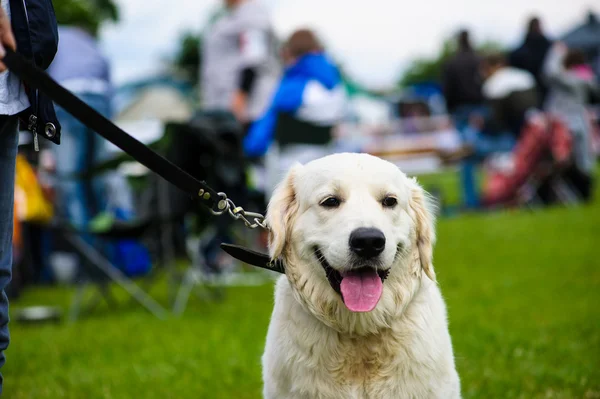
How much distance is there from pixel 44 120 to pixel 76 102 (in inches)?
4.7

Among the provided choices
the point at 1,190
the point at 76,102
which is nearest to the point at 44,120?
the point at 76,102

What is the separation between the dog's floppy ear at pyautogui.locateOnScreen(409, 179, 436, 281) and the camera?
108 inches

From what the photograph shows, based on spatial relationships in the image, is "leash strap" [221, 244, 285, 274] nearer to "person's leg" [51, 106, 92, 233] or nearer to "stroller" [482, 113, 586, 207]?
"person's leg" [51, 106, 92, 233]

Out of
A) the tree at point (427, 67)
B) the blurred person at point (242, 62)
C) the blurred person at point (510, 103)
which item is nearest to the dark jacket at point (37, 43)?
the blurred person at point (242, 62)

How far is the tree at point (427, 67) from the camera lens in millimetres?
77562

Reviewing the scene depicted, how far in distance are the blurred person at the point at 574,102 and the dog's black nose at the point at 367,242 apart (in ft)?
35.3

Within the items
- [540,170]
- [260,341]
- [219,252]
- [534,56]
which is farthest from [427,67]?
[260,341]

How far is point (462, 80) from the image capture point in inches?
532

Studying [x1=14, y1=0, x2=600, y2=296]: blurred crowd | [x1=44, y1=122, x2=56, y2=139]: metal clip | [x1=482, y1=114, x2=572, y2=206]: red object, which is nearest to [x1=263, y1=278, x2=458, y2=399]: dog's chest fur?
[x1=44, y1=122, x2=56, y2=139]: metal clip

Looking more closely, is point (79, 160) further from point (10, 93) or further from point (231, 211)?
point (10, 93)

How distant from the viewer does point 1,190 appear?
2.30m

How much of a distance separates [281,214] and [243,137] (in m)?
4.46

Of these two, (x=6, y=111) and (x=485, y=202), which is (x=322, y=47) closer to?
(x=6, y=111)

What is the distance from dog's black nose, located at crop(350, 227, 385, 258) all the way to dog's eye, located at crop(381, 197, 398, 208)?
23cm
